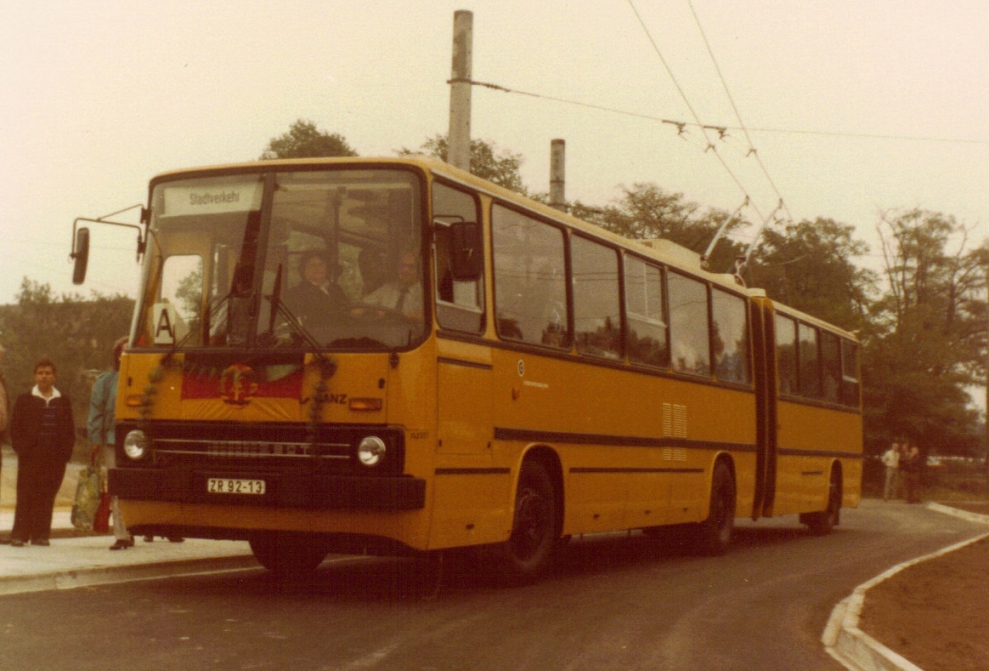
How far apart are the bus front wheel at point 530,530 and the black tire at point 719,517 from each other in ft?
16.3

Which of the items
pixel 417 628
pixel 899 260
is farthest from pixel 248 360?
pixel 899 260

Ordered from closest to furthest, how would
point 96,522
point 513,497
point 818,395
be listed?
1. point 513,497
2. point 96,522
3. point 818,395

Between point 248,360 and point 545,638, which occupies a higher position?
point 248,360

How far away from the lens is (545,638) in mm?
9047

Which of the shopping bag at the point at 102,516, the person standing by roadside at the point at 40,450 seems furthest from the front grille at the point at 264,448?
the shopping bag at the point at 102,516

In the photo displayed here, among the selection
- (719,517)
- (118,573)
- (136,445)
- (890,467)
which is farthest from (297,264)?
(890,467)

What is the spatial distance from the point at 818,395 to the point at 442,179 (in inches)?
492

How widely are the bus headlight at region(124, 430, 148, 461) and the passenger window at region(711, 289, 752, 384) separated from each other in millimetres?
8242

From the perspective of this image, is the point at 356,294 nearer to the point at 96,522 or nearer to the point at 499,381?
the point at 499,381

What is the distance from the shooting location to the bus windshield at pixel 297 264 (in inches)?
403

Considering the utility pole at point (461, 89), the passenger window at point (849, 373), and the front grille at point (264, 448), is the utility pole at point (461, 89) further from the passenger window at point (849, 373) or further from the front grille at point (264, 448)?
the passenger window at point (849, 373)

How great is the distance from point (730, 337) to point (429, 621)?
29.9 feet

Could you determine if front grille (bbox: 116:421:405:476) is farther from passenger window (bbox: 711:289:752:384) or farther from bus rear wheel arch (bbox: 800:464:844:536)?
bus rear wheel arch (bbox: 800:464:844:536)

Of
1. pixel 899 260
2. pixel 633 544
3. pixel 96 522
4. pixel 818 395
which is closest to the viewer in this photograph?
pixel 96 522
